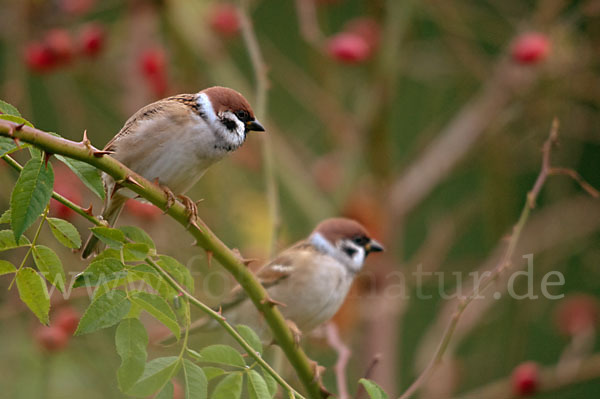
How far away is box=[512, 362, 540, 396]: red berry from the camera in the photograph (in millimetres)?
2771

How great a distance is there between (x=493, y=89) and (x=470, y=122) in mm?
222

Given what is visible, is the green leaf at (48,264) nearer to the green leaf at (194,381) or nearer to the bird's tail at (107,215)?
the green leaf at (194,381)

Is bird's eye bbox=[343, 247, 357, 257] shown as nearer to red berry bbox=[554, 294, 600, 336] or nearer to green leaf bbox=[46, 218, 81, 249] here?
red berry bbox=[554, 294, 600, 336]

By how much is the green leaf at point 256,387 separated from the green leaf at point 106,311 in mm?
242

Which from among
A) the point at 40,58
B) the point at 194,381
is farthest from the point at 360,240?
the point at 194,381

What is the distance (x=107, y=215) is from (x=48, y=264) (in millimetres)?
1122

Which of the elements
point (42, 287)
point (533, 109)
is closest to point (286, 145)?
point (533, 109)

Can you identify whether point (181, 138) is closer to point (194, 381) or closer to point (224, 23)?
point (194, 381)

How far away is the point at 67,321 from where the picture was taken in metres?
2.94

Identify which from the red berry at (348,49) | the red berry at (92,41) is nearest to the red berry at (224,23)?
the red berry at (348,49)

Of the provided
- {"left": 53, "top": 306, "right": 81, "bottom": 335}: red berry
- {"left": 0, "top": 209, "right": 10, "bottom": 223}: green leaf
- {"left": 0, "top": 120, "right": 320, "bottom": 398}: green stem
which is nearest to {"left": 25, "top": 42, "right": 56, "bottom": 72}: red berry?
{"left": 53, "top": 306, "right": 81, "bottom": 335}: red berry

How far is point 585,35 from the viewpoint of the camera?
4016 millimetres

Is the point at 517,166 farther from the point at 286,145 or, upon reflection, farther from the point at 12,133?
the point at 12,133

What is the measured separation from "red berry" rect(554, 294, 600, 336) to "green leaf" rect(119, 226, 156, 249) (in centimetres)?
277
